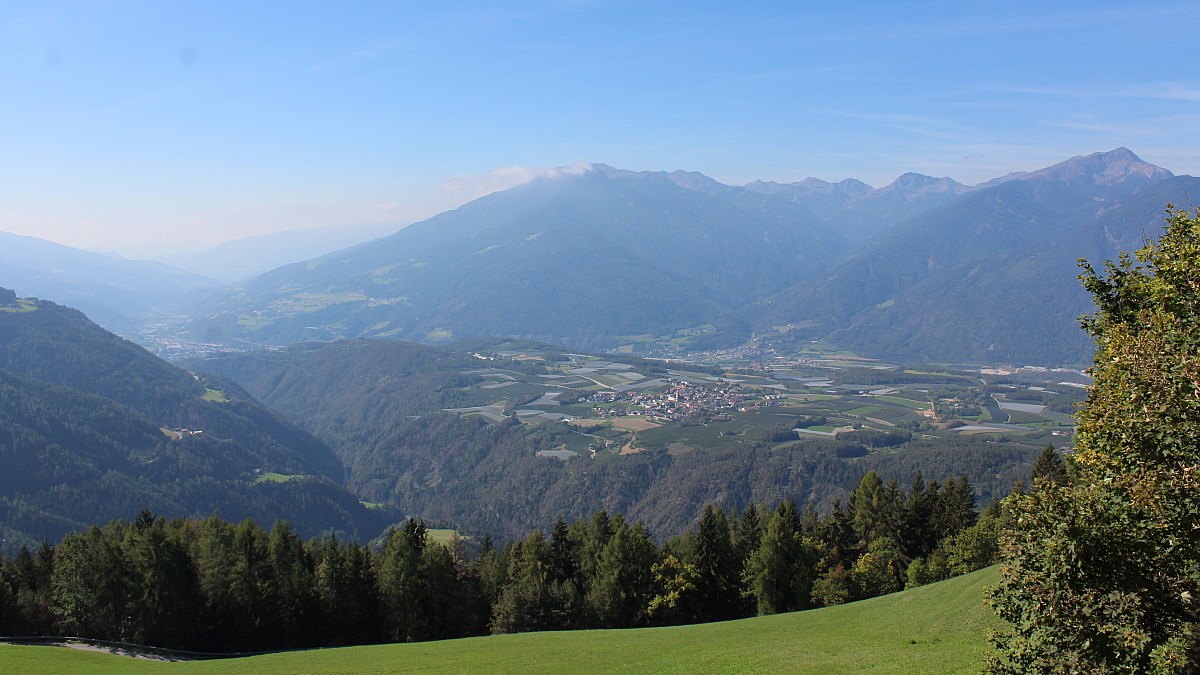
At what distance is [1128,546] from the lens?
12320 millimetres

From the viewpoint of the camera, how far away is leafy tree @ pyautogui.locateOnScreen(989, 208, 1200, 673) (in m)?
12.3

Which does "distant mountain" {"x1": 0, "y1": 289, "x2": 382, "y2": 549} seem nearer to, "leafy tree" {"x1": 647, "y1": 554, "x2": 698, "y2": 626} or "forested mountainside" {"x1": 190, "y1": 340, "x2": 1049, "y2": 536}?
"forested mountainside" {"x1": 190, "y1": 340, "x2": 1049, "y2": 536}

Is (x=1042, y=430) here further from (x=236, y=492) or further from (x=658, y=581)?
(x=236, y=492)

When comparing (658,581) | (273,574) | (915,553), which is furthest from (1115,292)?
(273,574)

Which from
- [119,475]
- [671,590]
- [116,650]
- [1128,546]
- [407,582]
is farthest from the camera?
[119,475]

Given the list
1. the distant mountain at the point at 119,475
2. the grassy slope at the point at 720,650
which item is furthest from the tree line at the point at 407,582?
the distant mountain at the point at 119,475

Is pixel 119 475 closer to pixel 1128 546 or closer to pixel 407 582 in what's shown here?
pixel 407 582

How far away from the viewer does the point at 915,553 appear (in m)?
52.8

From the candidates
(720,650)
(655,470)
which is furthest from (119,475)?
(720,650)

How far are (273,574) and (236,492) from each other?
136682 millimetres

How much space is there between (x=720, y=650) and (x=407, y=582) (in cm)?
2521

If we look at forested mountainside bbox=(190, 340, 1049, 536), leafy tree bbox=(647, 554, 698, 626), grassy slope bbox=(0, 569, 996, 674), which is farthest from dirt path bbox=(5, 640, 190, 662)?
forested mountainside bbox=(190, 340, 1049, 536)

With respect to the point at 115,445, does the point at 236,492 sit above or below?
below

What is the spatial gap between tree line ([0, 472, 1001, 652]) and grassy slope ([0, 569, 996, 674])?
701 centimetres
